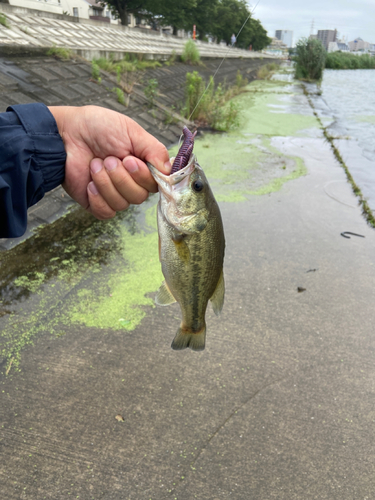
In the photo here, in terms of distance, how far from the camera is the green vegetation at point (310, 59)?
83.6ft

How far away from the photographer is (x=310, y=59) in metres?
25.8

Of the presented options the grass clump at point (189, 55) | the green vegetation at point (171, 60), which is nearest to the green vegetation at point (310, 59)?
the grass clump at point (189, 55)

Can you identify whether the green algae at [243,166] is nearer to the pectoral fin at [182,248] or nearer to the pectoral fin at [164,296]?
the pectoral fin at [164,296]

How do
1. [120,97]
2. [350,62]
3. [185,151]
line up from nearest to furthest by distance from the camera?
[185,151] → [120,97] → [350,62]

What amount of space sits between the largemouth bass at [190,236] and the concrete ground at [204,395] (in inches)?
39.2

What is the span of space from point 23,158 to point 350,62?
169 feet

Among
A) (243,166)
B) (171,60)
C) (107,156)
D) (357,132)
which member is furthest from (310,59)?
(107,156)

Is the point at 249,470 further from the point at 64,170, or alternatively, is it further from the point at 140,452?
the point at 64,170

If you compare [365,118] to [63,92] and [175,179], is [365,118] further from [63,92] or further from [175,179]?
[175,179]

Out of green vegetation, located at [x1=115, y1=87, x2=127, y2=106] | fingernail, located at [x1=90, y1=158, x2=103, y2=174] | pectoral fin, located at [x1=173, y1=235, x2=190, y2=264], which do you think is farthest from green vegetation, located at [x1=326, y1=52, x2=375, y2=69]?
pectoral fin, located at [x1=173, y1=235, x2=190, y2=264]

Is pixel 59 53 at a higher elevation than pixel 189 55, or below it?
below

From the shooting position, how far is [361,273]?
4195mm

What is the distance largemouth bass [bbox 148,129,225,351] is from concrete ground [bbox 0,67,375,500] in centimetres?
99

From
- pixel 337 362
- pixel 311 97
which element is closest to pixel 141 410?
pixel 337 362
